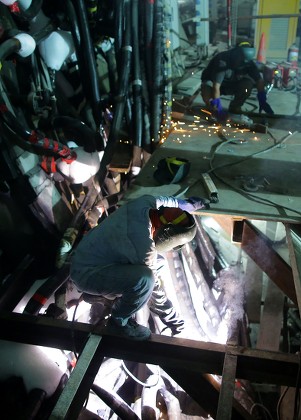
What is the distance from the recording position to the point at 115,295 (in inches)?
122

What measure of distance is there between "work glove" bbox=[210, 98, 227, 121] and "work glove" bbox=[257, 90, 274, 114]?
743 mm

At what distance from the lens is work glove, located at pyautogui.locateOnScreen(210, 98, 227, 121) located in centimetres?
598

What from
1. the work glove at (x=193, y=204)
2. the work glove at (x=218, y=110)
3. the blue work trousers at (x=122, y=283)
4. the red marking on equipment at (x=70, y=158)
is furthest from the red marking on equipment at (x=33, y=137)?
the work glove at (x=218, y=110)

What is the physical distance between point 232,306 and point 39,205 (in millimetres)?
3111

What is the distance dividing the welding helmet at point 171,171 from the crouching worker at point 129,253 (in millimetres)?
1068

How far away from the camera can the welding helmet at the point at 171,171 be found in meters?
4.09

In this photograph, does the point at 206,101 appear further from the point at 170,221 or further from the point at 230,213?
the point at 170,221

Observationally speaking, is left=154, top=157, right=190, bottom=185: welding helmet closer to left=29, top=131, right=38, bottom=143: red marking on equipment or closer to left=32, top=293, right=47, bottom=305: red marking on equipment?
left=29, top=131, right=38, bottom=143: red marking on equipment

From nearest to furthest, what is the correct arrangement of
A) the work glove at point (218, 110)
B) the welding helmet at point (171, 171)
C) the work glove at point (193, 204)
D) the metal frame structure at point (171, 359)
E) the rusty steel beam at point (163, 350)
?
1. the metal frame structure at point (171, 359)
2. the rusty steel beam at point (163, 350)
3. the work glove at point (193, 204)
4. the welding helmet at point (171, 171)
5. the work glove at point (218, 110)

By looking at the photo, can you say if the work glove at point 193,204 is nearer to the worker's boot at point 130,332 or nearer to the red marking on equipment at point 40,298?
the worker's boot at point 130,332

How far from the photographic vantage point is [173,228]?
9.06 feet

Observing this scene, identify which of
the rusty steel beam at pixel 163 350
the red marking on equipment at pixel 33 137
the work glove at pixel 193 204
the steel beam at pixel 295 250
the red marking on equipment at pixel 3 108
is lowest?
the rusty steel beam at pixel 163 350

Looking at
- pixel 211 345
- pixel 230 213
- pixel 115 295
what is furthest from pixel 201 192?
pixel 211 345

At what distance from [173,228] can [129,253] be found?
0.42 m
